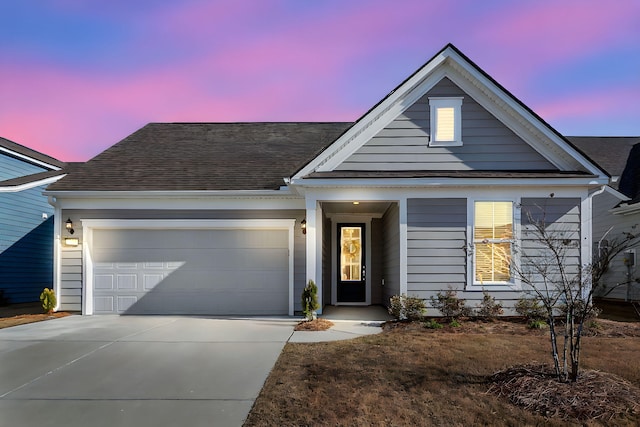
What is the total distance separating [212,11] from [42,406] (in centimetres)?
890

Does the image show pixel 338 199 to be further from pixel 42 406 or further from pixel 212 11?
pixel 42 406

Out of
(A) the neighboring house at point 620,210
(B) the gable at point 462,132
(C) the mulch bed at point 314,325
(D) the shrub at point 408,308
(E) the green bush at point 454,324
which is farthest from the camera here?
(A) the neighboring house at point 620,210

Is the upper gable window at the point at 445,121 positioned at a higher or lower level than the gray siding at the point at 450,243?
higher

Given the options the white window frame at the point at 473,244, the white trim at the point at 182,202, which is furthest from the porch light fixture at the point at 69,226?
the white window frame at the point at 473,244

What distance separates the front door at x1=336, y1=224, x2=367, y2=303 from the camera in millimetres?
13156

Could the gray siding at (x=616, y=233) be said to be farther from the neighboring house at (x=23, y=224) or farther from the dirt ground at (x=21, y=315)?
the neighboring house at (x=23, y=224)

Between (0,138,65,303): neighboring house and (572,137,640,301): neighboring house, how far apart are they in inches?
701

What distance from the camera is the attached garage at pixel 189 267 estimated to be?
11.1 meters

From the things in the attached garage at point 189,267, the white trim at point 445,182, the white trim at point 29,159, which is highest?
the white trim at point 29,159

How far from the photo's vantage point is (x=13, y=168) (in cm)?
1545

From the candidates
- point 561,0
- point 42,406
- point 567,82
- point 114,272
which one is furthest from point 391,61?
point 42,406

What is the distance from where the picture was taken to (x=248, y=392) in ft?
16.3

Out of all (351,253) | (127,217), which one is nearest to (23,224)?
(127,217)

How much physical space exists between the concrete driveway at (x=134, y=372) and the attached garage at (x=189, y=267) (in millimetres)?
1805
